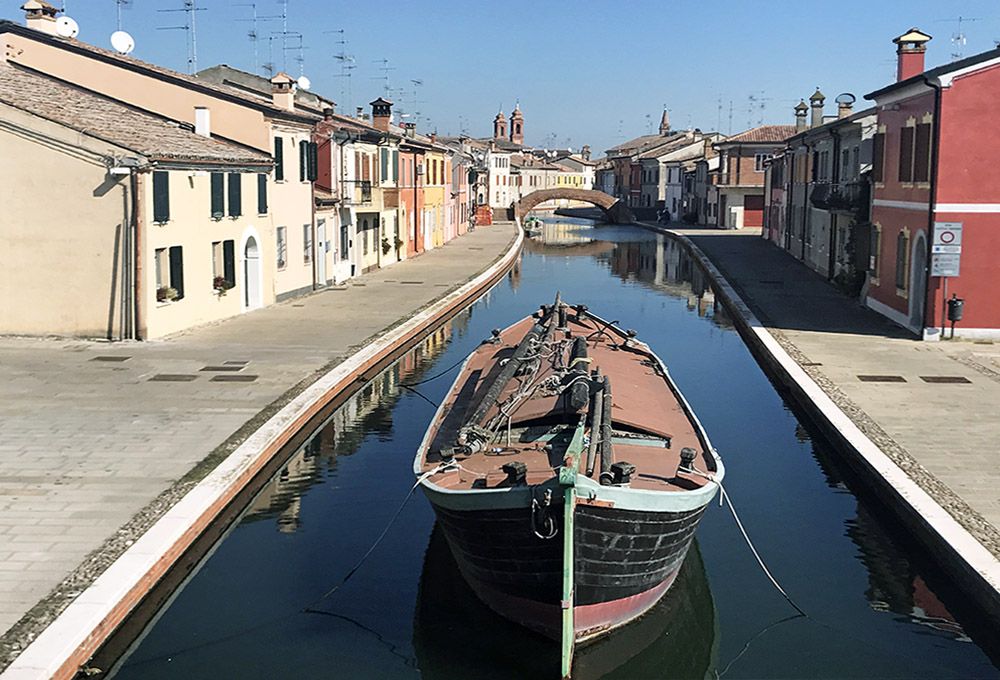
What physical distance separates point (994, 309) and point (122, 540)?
20.8 m

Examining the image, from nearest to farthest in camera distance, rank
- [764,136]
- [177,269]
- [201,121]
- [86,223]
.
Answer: [86,223] → [177,269] → [201,121] → [764,136]

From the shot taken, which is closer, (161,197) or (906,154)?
(161,197)

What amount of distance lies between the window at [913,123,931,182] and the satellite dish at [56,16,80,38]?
918 inches

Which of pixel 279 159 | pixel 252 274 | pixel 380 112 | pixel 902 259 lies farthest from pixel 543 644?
pixel 380 112

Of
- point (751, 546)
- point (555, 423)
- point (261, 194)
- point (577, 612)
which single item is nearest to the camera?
point (577, 612)

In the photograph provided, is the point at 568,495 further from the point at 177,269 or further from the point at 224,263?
the point at 224,263

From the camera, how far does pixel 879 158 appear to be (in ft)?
105

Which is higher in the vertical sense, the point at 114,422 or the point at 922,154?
the point at 922,154

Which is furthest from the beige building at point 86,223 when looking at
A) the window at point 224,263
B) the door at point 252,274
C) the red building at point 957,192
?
the red building at point 957,192

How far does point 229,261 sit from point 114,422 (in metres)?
13.1

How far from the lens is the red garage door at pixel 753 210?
247 feet

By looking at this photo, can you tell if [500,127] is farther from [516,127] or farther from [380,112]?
[380,112]

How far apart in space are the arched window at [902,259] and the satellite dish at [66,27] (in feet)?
77.7

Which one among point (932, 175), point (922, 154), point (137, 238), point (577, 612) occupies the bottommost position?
point (577, 612)
